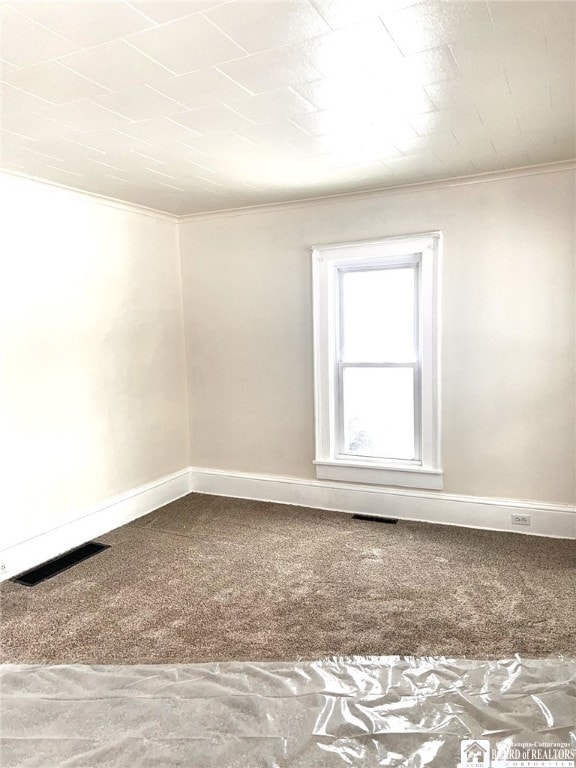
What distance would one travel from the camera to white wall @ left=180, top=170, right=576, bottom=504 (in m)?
3.65

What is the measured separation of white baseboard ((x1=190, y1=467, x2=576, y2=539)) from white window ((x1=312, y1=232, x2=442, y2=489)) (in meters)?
0.12

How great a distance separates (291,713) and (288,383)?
9.09 ft

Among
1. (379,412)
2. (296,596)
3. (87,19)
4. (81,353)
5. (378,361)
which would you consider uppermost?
(87,19)

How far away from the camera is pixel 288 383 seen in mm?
4578

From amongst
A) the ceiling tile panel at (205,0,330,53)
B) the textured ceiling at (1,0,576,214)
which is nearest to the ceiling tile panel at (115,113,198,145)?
the textured ceiling at (1,0,576,214)

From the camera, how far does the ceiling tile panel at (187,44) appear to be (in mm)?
1837

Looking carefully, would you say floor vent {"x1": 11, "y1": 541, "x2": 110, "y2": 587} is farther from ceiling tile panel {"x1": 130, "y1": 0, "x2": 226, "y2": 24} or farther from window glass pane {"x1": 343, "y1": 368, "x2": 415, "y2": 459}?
ceiling tile panel {"x1": 130, "y1": 0, "x2": 226, "y2": 24}

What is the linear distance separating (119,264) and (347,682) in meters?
3.28

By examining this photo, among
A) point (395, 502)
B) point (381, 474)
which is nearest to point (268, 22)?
point (381, 474)

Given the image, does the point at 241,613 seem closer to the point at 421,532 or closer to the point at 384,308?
the point at 421,532

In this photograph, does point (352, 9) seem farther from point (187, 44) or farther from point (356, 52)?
point (187, 44)

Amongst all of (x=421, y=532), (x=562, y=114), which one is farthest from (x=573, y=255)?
(x=421, y=532)

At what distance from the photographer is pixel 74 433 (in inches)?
153

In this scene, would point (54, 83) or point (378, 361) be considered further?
point (378, 361)
